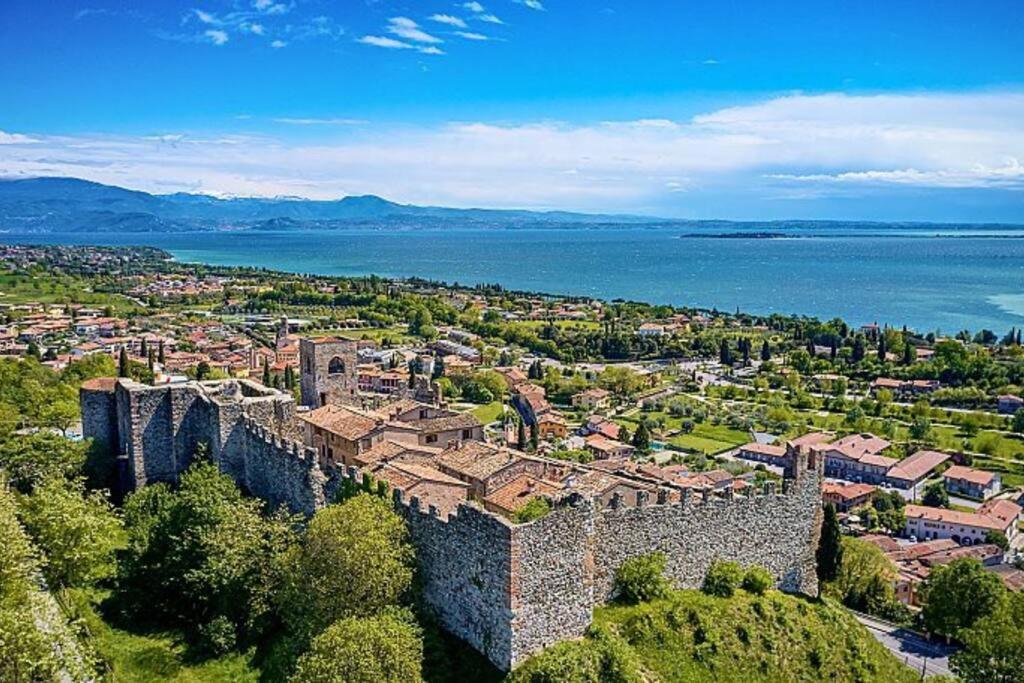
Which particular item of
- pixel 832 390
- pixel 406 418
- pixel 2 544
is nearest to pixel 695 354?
pixel 832 390

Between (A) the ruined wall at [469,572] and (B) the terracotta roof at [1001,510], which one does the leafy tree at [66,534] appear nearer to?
(A) the ruined wall at [469,572]

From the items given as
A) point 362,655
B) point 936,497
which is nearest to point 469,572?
point 362,655

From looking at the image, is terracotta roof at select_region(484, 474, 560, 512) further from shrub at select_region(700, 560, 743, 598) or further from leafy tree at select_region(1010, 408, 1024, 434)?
leafy tree at select_region(1010, 408, 1024, 434)

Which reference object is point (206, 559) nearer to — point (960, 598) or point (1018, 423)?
point (960, 598)

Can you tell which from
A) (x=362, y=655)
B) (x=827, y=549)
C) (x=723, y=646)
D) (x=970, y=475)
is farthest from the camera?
(x=970, y=475)

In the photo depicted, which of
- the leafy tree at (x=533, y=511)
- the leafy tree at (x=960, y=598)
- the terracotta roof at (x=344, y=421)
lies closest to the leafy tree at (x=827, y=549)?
the leafy tree at (x=960, y=598)

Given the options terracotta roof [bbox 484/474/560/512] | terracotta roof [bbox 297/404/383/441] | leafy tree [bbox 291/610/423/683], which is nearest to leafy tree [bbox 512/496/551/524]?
terracotta roof [bbox 484/474/560/512]
